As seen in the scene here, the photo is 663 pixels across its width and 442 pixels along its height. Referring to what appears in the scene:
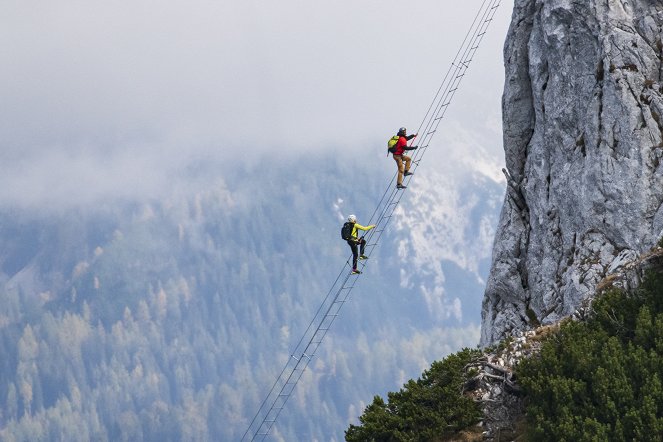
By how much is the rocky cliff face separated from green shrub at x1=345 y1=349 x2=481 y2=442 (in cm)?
1145

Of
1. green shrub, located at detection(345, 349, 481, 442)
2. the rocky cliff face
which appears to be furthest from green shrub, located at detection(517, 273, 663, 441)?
the rocky cliff face

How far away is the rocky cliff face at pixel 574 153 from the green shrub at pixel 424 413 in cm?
1145

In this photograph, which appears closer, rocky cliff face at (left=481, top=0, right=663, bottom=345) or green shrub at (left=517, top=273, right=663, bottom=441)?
green shrub at (left=517, top=273, right=663, bottom=441)

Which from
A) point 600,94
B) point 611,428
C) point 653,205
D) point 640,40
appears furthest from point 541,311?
point 611,428

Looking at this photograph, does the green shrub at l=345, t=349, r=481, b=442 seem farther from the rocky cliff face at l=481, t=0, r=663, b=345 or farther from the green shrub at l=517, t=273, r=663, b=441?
the rocky cliff face at l=481, t=0, r=663, b=345

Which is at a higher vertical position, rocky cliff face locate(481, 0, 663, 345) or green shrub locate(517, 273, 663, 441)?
rocky cliff face locate(481, 0, 663, 345)

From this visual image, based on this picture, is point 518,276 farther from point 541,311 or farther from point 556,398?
point 556,398

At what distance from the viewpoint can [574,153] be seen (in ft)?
146

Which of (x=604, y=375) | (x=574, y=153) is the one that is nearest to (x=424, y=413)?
(x=604, y=375)

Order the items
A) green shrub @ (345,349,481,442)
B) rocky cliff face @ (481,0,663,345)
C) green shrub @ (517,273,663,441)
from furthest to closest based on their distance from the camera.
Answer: rocky cliff face @ (481,0,663,345) < green shrub @ (345,349,481,442) < green shrub @ (517,273,663,441)

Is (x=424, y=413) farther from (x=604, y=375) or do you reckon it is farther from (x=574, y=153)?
(x=574, y=153)

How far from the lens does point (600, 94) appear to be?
143ft

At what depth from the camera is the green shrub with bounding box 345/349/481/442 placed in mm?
28984

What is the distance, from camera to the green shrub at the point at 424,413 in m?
29.0
